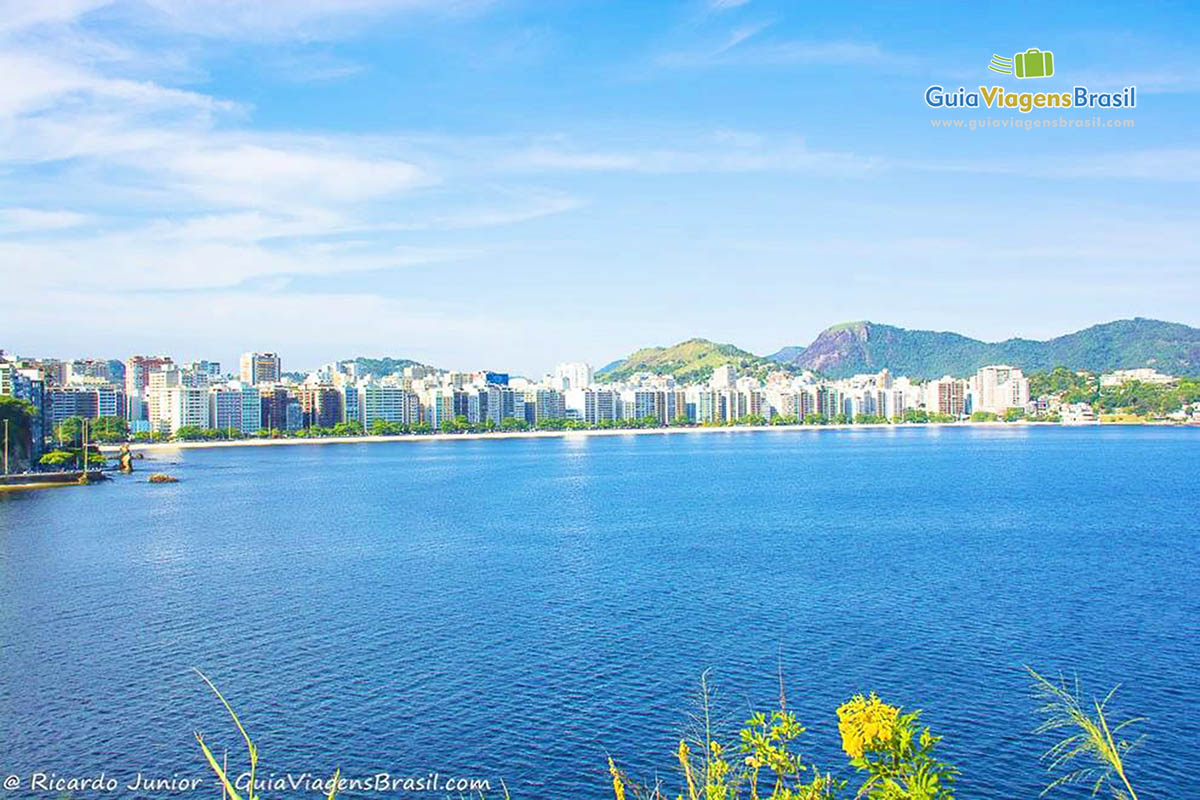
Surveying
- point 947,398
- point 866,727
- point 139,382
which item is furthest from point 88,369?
point 866,727

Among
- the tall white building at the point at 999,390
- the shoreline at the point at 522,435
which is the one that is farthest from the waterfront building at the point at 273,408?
the tall white building at the point at 999,390

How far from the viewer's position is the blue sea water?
48.2 ft

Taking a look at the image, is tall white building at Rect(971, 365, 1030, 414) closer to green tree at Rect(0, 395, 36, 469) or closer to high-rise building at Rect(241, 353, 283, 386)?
high-rise building at Rect(241, 353, 283, 386)

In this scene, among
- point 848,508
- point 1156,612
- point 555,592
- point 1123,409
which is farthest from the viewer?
point 1123,409

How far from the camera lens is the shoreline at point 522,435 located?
11119cm

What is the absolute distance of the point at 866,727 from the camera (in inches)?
229

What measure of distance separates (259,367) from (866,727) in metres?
180

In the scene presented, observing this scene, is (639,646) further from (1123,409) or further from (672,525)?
(1123,409)

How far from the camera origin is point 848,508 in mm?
42000

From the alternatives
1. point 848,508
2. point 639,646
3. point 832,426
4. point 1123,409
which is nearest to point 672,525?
point 848,508

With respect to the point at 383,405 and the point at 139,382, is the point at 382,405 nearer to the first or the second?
the point at 383,405

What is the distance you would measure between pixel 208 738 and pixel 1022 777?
487 inches

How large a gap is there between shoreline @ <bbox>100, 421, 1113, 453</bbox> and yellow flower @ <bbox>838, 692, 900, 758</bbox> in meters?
103

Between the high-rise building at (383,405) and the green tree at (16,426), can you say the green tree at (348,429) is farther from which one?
the green tree at (16,426)
